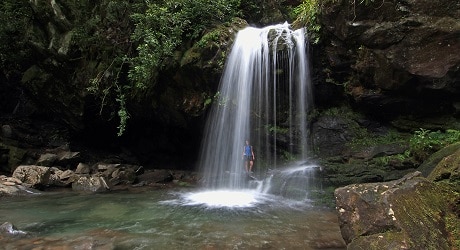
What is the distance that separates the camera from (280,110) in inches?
491

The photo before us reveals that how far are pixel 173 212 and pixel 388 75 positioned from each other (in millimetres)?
7055

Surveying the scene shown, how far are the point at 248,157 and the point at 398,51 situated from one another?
6090 mm

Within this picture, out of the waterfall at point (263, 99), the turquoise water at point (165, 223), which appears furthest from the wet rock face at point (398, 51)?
the turquoise water at point (165, 223)

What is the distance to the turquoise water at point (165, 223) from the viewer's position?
600cm

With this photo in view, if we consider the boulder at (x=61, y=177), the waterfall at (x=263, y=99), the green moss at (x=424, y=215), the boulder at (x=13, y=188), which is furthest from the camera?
the boulder at (x=61, y=177)

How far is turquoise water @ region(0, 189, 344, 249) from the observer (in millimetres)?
6000

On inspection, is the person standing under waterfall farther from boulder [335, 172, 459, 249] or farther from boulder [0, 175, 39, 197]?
boulder [335, 172, 459, 249]

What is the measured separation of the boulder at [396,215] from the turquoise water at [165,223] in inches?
57.6

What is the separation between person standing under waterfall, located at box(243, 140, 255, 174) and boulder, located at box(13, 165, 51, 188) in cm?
756

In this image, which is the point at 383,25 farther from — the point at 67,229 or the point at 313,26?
the point at 67,229

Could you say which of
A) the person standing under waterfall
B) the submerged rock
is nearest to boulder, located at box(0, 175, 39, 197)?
the submerged rock

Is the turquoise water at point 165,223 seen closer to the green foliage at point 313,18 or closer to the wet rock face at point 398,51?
the wet rock face at point 398,51

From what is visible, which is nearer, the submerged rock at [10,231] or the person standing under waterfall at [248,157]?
the submerged rock at [10,231]

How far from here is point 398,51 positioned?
9.12 m
